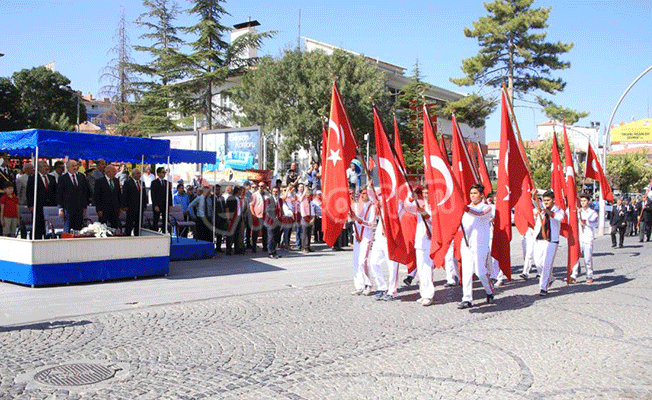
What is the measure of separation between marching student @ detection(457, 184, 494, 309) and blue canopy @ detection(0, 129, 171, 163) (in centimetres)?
654

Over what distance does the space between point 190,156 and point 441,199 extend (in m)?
9.13

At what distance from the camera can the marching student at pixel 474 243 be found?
9.43m

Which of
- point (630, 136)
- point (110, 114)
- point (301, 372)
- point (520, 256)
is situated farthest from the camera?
point (630, 136)

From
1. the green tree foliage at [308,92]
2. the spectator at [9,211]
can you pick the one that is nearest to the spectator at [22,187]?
the spectator at [9,211]

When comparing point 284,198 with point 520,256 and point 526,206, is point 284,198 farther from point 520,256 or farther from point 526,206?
point 526,206

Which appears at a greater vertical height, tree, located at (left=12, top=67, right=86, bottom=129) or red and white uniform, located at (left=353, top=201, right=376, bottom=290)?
tree, located at (left=12, top=67, right=86, bottom=129)

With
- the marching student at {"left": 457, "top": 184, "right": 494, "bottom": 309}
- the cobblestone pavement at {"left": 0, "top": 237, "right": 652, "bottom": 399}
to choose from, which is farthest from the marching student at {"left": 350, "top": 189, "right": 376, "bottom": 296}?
the marching student at {"left": 457, "top": 184, "right": 494, "bottom": 309}

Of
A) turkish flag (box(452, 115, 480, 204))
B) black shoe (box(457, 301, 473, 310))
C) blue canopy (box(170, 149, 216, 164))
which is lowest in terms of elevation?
black shoe (box(457, 301, 473, 310))

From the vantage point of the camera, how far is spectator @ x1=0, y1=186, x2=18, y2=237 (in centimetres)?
1306

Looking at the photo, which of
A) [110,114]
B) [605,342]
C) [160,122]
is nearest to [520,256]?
[605,342]

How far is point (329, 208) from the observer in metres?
10.5

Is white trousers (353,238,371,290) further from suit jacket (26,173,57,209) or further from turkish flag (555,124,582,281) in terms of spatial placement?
suit jacket (26,173,57,209)

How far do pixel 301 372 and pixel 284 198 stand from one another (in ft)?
41.0

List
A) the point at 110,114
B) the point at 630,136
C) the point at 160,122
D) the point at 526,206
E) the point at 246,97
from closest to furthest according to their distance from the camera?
the point at 526,206
the point at 246,97
the point at 160,122
the point at 110,114
the point at 630,136
